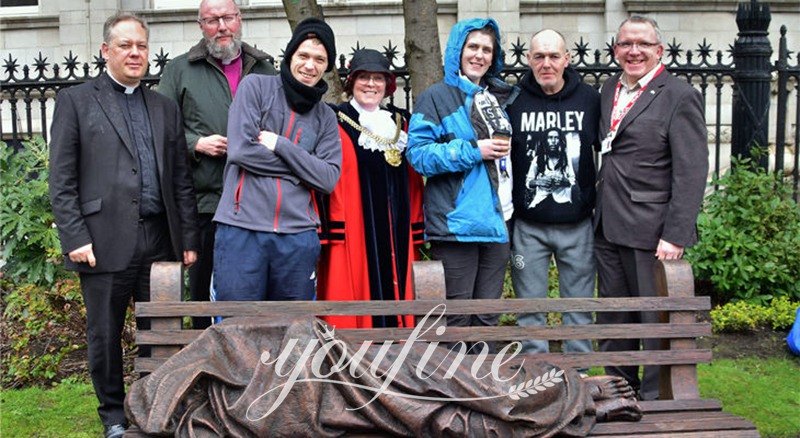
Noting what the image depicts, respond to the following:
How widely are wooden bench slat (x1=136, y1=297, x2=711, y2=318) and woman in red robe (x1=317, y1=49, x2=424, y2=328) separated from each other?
51.5 inches

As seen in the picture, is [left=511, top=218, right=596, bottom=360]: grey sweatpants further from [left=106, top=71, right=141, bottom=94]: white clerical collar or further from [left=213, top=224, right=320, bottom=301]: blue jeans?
[left=106, top=71, right=141, bottom=94]: white clerical collar

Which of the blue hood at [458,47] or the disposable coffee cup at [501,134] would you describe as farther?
the blue hood at [458,47]

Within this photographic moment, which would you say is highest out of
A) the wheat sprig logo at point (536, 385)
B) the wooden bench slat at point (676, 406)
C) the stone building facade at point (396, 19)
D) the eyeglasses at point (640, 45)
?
the stone building facade at point (396, 19)

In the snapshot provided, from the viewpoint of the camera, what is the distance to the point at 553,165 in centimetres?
491

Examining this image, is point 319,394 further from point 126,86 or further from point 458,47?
point 458,47

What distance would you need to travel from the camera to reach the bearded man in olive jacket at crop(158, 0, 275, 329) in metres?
4.98

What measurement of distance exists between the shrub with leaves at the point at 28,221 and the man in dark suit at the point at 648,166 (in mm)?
3753

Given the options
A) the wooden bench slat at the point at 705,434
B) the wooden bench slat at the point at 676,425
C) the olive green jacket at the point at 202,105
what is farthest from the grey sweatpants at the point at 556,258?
the olive green jacket at the point at 202,105

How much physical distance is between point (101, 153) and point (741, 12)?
6269 millimetres

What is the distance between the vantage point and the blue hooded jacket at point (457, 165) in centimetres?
475

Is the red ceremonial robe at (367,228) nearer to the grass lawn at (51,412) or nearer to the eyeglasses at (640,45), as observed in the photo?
the eyeglasses at (640,45)

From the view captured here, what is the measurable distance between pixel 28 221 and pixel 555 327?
12.9 feet

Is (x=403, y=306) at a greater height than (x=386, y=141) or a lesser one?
lesser

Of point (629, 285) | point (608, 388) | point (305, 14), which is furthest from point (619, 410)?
point (305, 14)
